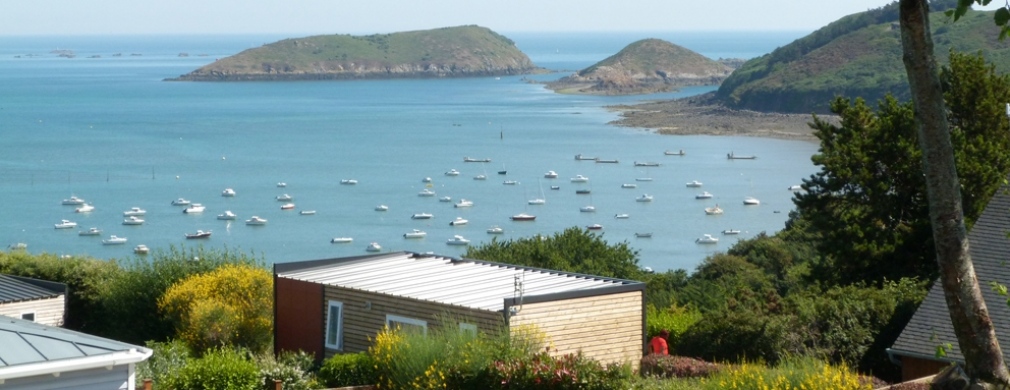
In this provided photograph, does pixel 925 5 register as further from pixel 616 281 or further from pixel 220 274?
pixel 220 274

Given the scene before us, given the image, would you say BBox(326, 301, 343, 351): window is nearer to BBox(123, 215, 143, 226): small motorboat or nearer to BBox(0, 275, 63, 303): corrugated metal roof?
BBox(0, 275, 63, 303): corrugated metal roof

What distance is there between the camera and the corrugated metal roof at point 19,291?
67.5 ft

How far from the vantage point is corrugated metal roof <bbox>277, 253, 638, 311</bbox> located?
54.5ft

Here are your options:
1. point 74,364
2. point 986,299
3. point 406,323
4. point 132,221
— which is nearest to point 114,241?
point 132,221

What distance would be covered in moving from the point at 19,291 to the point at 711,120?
424 ft

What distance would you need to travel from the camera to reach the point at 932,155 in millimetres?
6742

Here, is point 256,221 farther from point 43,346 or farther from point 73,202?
point 43,346

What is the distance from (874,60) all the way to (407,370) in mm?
143625

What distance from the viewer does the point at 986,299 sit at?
1408 cm

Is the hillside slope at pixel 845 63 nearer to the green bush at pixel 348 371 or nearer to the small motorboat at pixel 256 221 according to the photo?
the small motorboat at pixel 256 221

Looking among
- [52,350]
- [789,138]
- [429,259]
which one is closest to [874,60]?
[789,138]

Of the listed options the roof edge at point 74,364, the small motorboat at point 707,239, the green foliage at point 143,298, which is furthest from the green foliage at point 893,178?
the small motorboat at point 707,239

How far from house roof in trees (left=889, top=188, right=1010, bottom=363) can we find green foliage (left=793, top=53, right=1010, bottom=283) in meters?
7.98

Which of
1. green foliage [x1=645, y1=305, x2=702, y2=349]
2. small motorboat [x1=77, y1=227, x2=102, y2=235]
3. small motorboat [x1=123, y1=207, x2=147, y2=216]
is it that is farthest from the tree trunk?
small motorboat [x1=123, y1=207, x2=147, y2=216]
